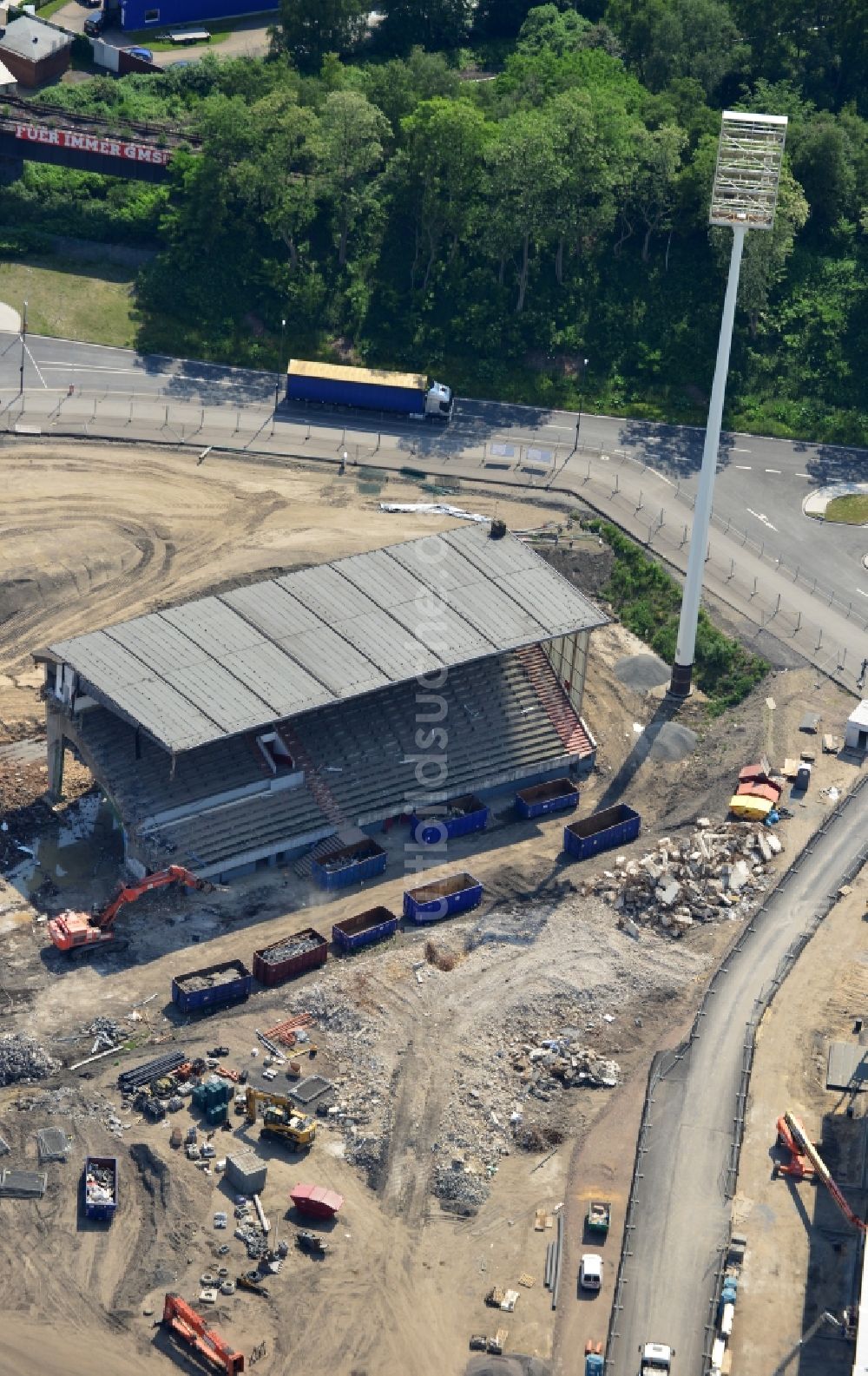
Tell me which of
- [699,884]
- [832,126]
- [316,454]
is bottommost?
[699,884]

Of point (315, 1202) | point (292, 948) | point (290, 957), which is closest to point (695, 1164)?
point (315, 1202)

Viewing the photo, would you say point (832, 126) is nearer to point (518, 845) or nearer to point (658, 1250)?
point (518, 845)

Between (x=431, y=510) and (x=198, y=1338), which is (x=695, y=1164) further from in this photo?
(x=431, y=510)

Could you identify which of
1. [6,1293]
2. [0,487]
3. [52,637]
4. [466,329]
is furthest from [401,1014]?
[466,329]

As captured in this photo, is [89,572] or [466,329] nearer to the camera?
[89,572]

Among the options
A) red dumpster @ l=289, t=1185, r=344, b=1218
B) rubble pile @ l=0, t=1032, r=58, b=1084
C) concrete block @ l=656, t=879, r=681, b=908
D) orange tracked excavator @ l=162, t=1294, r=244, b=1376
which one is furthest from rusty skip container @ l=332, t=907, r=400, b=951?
orange tracked excavator @ l=162, t=1294, r=244, b=1376

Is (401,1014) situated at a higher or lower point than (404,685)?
lower

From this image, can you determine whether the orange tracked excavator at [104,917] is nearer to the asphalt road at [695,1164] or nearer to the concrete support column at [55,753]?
the concrete support column at [55,753]
